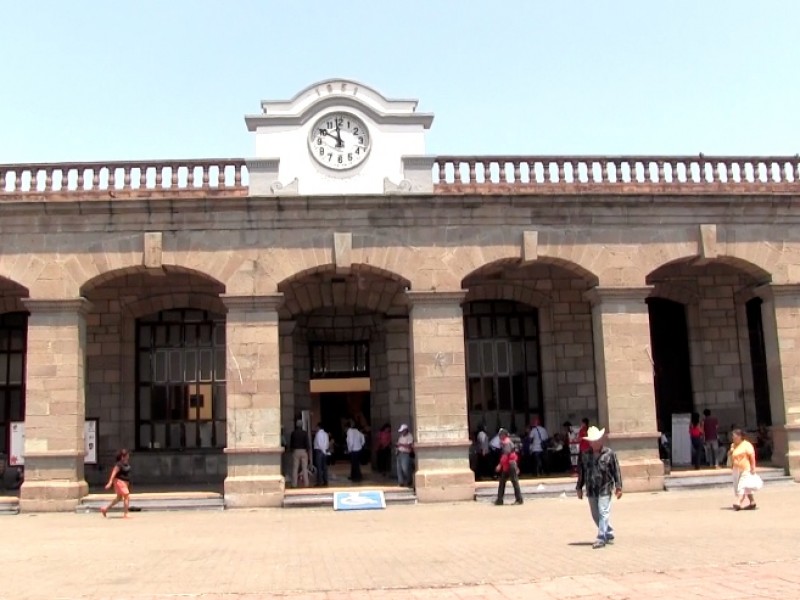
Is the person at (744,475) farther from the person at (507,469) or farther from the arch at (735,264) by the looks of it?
the arch at (735,264)

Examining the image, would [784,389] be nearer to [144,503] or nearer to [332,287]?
[332,287]

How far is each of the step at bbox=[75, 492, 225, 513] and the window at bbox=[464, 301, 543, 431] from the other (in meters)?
6.40

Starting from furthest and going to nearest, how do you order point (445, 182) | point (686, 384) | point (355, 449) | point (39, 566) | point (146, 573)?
point (686, 384), point (355, 449), point (445, 182), point (39, 566), point (146, 573)

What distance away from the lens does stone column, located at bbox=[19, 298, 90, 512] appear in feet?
51.6

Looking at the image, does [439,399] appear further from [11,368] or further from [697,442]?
[11,368]

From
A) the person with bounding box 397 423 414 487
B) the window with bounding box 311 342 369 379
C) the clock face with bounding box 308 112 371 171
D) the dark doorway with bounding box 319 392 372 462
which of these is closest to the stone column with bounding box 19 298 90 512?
the clock face with bounding box 308 112 371 171

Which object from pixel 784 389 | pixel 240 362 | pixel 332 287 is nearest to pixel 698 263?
pixel 784 389

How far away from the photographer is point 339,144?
56.2ft

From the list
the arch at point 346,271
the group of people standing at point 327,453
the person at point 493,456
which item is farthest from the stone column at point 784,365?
the arch at point 346,271

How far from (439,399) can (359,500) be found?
94.0 inches

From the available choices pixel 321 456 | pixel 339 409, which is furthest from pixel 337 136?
pixel 339 409

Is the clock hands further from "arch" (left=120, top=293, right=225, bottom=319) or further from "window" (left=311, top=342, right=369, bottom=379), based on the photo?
"window" (left=311, top=342, right=369, bottom=379)

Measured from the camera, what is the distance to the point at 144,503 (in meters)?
15.9

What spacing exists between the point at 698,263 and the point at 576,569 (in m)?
10.9
